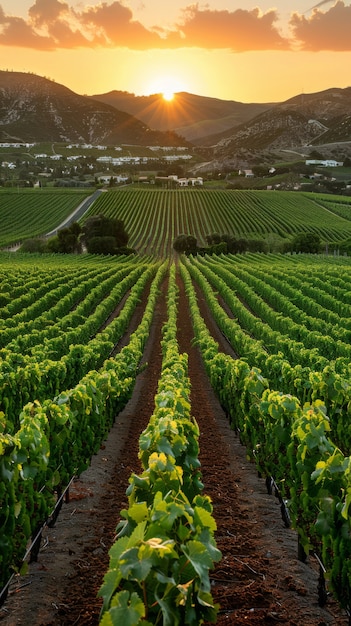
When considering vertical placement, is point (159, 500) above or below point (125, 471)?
above

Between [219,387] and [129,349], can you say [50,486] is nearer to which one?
[219,387]

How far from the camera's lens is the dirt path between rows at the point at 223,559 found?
26.0 ft

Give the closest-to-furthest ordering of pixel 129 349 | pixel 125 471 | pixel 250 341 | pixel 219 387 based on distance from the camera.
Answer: pixel 125 471
pixel 219 387
pixel 129 349
pixel 250 341

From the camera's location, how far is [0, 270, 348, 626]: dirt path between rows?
7938mm

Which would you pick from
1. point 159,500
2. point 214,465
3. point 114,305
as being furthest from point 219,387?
point 114,305

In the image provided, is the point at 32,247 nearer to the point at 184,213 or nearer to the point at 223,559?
the point at 184,213

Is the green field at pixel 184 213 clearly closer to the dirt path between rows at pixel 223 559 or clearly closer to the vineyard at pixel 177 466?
the vineyard at pixel 177 466

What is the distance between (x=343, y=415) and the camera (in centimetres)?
1405

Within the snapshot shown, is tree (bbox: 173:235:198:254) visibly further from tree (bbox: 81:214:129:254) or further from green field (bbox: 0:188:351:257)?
tree (bbox: 81:214:129:254)

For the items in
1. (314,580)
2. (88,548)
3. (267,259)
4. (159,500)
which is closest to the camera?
(159,500)

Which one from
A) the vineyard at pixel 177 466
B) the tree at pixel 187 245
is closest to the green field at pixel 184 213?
the tree at pixel 187 245

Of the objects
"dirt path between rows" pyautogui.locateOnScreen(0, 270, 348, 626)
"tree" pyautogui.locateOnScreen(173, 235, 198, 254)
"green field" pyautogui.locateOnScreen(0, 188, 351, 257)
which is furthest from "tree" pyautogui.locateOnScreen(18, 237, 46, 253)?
"dirt path between rows" pyautogui.locateOnScreen(0, 270, 348, 626)

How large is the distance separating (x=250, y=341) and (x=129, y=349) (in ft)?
16.9

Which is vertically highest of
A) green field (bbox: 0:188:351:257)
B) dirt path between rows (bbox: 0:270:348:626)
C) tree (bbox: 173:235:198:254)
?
green field (bbox: 0:188:351:257)
